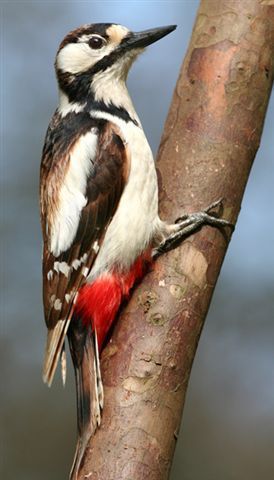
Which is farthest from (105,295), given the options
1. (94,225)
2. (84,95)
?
(84,95)

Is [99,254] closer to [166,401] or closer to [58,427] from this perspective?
[166,401]

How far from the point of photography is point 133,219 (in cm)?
300

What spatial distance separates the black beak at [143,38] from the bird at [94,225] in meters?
0.30

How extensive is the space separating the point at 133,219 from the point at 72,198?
0.22 meters

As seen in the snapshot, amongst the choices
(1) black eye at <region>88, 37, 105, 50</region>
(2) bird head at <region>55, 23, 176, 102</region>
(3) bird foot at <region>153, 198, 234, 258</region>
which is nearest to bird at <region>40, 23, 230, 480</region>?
(3) bird foot at <region>153, 198, 234, 258</region>

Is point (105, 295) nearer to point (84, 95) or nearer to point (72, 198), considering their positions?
point (72, 198)

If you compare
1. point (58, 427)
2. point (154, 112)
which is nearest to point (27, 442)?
point (58, 427)

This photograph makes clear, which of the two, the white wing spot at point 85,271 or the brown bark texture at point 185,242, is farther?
the white wing spot at point 85,271

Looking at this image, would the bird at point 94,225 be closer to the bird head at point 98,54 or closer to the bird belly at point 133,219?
the bird belly at point 133,219

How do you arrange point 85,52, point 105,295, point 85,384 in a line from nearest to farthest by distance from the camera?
1. point 85,384
2. point 105,295
3. point 85,52

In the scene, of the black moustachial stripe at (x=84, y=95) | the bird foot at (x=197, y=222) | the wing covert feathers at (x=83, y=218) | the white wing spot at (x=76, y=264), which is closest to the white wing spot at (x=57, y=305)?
the wing covert feathers at (x=83, y=218)

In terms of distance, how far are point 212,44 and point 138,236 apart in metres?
0.68

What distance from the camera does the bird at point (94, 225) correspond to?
2836mm

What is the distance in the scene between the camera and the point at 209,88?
2.94m
